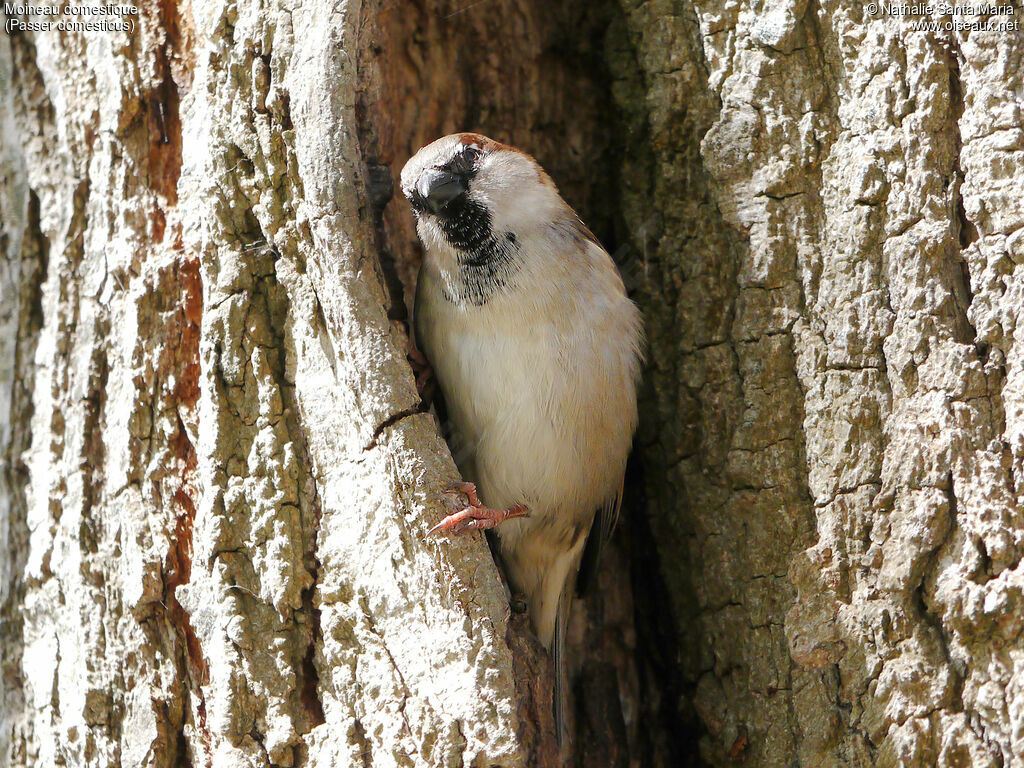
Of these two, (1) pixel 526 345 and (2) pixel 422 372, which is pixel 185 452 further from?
(1) pixel 526 345

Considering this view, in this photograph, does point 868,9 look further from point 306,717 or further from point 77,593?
→ point 77,593

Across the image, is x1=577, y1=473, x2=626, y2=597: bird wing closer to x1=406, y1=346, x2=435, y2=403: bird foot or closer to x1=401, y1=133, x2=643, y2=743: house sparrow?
x1=401, y1=133, x2=643, y2=743: house sparrow

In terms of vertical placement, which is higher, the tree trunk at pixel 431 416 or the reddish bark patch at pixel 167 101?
the reddish bark patch at pixel 167 101

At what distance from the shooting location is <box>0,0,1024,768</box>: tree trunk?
164 cm

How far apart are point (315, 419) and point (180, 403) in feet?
1.05

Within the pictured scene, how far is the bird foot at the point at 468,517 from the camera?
1749mm

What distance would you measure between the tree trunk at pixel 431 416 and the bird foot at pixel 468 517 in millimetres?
27

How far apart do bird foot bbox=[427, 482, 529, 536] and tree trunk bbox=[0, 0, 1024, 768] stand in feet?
0.09

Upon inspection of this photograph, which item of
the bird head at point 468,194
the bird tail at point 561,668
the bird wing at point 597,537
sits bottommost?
the bird tail at point 561,668

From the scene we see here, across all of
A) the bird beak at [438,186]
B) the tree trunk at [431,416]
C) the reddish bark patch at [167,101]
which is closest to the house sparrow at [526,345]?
the bird beak at [438,186]

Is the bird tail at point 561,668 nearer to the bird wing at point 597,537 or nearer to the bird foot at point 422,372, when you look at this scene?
the bird wing at point 597,537

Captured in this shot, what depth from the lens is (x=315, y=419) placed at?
73.1 inches

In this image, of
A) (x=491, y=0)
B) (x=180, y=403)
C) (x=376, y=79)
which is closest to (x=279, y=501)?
(x=180, y=403)

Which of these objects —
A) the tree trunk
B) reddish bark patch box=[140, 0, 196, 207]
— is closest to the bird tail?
the tree trunk
